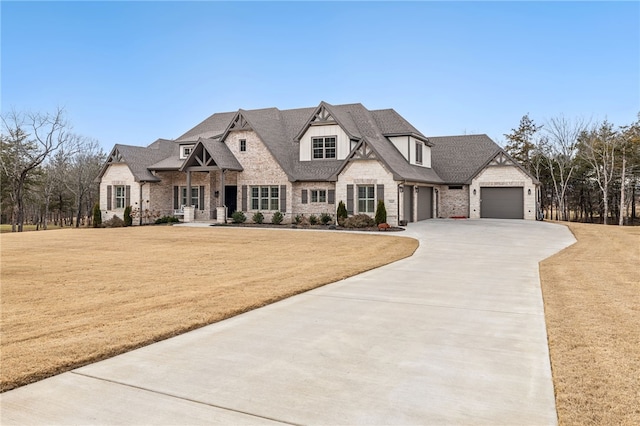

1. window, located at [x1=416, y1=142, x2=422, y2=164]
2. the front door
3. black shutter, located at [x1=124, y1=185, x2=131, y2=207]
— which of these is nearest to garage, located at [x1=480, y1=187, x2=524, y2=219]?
window, located at [x1=416, y1=142, x2=422, y2=164]

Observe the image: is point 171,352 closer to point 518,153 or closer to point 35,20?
point 35,20

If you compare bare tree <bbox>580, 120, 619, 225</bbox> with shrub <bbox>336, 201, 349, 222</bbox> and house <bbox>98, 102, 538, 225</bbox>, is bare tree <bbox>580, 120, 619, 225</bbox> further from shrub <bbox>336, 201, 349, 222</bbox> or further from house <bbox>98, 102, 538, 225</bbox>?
shrub <bbox>336, 201, 349, 222</bbox>

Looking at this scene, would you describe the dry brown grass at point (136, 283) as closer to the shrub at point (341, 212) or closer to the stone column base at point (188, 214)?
the shrub at point (341, 212)

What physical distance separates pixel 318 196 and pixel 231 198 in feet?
22.6

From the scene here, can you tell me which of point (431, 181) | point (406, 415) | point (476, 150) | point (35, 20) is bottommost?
point (406, 415)

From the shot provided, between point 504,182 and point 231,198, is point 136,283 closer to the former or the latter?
point 231,198

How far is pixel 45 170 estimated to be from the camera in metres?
50.2

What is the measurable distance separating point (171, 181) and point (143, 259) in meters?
20.5

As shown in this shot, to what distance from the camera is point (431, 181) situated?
30.2m

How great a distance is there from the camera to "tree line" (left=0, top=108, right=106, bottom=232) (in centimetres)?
4247

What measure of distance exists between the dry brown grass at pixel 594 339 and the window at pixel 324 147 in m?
19.4

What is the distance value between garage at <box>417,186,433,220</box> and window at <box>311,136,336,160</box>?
6380 mm

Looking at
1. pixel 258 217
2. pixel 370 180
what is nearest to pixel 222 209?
pixel 258 217

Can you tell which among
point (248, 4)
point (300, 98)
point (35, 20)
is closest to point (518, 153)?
point (300, 98)
